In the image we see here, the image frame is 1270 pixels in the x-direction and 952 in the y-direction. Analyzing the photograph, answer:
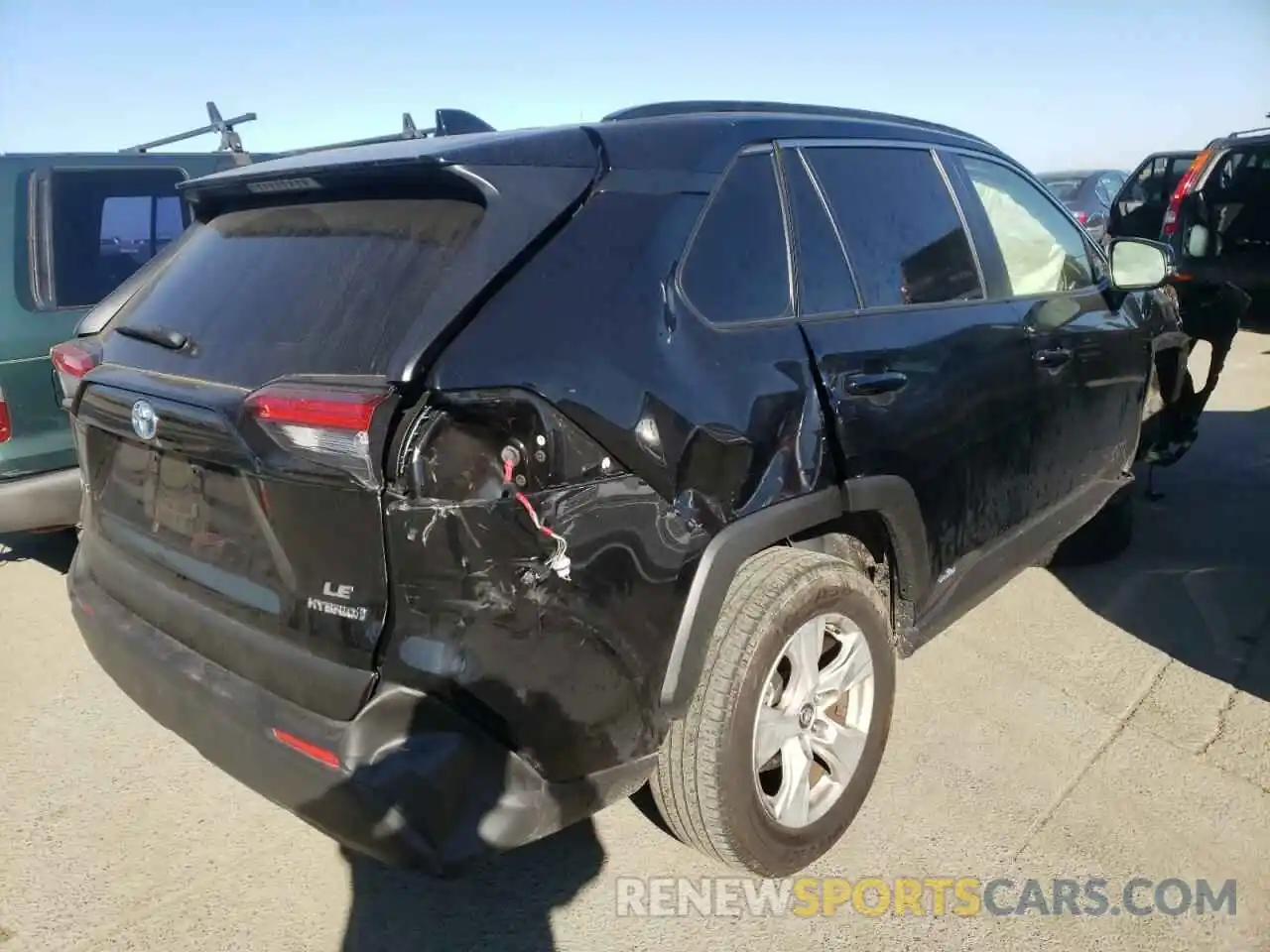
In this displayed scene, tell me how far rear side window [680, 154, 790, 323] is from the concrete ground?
4.90 ft

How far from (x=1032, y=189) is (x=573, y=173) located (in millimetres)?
2392

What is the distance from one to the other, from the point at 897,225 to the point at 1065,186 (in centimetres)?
1478

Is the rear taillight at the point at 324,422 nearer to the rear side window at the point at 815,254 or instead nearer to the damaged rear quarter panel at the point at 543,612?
the damaged rear quarter panel at the point at 543,612

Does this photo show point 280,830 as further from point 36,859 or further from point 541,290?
point 541,290

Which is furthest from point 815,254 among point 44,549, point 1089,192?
point 1089,192

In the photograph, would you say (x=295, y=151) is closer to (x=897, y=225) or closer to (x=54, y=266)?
(x=54, y=266)

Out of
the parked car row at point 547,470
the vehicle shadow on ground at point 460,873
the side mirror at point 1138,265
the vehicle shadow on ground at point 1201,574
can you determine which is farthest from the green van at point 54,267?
the vehicle shadow on ground at point 1201,574

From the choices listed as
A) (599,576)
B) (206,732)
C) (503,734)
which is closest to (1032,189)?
(599,576)

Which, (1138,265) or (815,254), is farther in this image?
(1138,265)

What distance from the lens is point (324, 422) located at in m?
1.79

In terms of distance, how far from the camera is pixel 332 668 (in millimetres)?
1926

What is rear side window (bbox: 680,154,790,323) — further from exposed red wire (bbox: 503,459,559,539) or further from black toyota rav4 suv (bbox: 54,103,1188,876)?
exposed red wire (bbox: 503,459,559,539)

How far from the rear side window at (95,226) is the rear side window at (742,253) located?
2.67m

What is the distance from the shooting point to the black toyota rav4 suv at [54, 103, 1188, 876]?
1.83m
